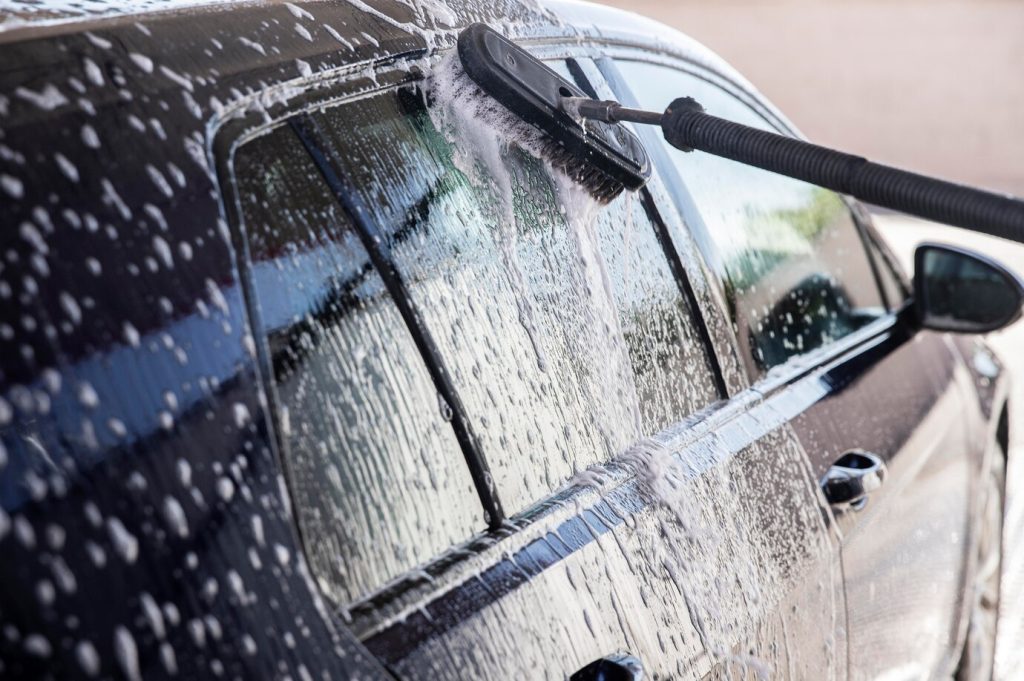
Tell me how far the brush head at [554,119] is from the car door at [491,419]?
1.6 inches

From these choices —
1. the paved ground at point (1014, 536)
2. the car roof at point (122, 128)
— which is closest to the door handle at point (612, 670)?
the car roof at point (122, 128)

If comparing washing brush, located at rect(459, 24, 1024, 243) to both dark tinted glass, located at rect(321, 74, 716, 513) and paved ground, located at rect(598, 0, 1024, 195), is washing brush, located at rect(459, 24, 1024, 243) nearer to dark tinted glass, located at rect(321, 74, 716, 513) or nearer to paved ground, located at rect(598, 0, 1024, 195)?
dark tinted glass, located at rect(321, 74, 716, 513)

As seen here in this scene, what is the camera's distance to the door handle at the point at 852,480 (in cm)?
204

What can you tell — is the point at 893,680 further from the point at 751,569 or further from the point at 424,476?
the point at 424,476

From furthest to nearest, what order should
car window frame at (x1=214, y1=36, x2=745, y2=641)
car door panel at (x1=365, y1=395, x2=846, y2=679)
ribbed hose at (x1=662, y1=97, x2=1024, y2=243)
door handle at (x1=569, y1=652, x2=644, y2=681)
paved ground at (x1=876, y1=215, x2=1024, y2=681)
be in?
paved ground at (x1=876, y1=215, x2=1024, y2=681) < ribbed hose at (x1=662, y1=97, x2=1024, y2=243) < door handle at (x1=569, y1=652, x2=644, y2=681) < car door panel at (x1=365, y1=395, x2=846, y2=679) < car window frame at (x1=214, y1=36, x2=745, y2=641)

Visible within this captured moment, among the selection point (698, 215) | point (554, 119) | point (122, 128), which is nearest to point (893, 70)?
point (698, 215)

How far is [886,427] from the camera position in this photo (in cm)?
244

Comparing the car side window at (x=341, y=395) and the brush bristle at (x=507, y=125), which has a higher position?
the brush bristle at (x=507, y=125)

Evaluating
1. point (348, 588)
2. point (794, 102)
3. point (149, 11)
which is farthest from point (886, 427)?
point (794, 102)

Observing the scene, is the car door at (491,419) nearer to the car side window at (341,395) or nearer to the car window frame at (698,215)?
the car side window at (341,395)

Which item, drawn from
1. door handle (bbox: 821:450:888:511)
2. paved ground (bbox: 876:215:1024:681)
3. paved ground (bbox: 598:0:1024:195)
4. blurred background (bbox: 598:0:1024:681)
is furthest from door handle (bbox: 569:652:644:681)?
paved ground (bbox: 598:0:1024:195)

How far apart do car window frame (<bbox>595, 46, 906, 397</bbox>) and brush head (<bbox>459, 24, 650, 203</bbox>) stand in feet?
0.97

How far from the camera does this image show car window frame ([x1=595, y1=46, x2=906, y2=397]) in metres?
2.04

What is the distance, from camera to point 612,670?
52.6 inches
